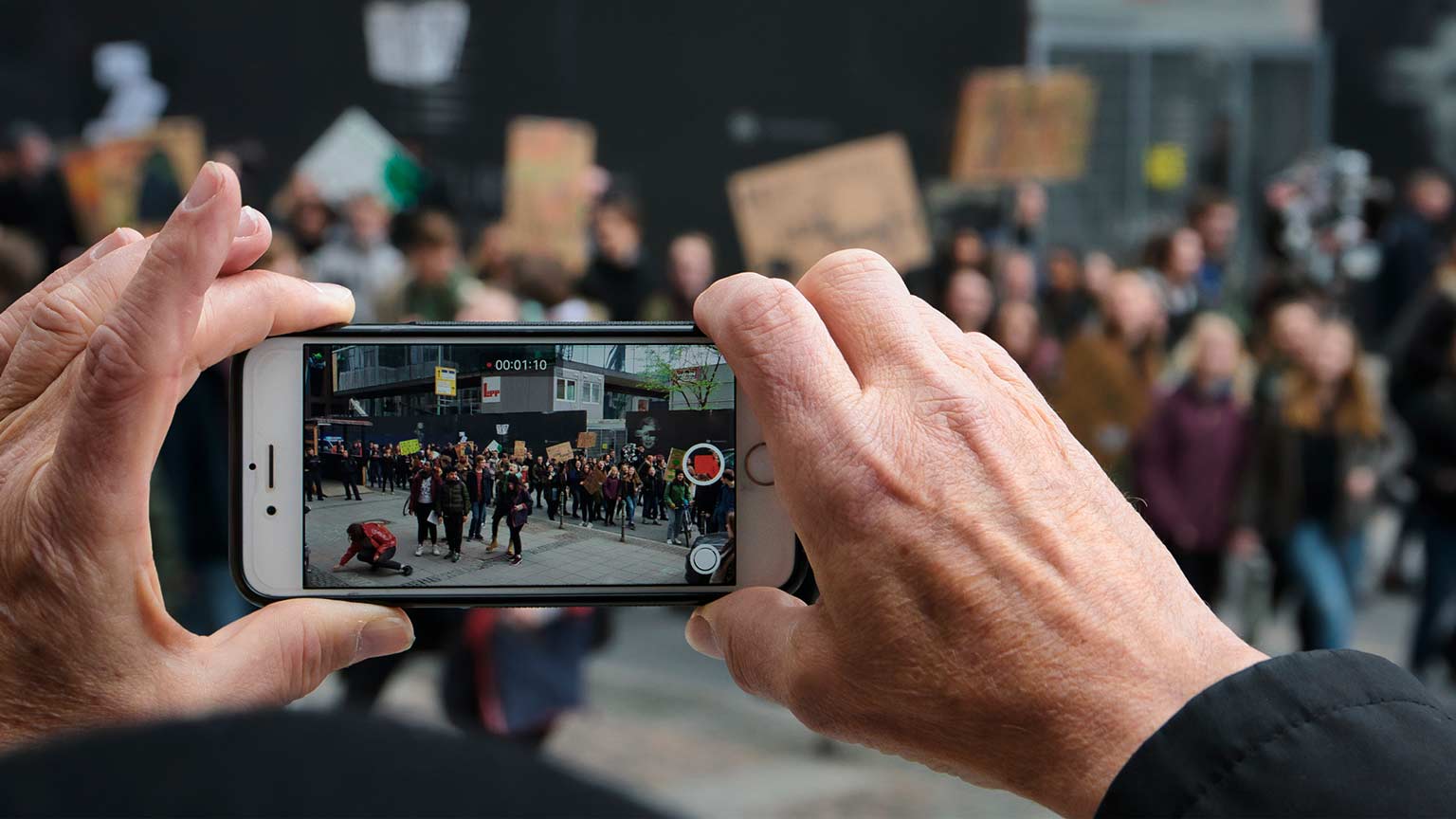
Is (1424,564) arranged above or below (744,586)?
below

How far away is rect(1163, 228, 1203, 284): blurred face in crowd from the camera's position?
9344 mm

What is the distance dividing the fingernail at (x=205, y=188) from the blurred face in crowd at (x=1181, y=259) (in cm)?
864

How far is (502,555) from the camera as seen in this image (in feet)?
5.96

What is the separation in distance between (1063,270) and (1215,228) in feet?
3.79

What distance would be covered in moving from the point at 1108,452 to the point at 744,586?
5257mm

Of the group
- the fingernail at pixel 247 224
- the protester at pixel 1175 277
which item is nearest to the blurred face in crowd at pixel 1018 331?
the protester at pixel 1175 277

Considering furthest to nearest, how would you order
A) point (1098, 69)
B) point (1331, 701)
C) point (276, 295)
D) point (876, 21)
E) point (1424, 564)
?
point (1098, 69) < point (876, 21) < point (1424, 564) < point (276, 295) < point (1331, 701)

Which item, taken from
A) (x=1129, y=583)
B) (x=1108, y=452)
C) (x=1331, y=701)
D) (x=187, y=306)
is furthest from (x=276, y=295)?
(x=1108, y=452)

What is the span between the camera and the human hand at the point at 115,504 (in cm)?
142

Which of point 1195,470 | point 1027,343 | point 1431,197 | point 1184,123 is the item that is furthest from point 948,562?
point 1431,197

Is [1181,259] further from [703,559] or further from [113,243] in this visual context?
[113,243]

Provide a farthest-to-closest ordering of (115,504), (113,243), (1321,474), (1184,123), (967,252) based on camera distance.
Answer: (1184,123), (967,252), (1321,474), (113,243), (115,504)

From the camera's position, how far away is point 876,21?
1005 cm

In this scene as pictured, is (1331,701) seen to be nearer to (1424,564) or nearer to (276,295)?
(276,295)
